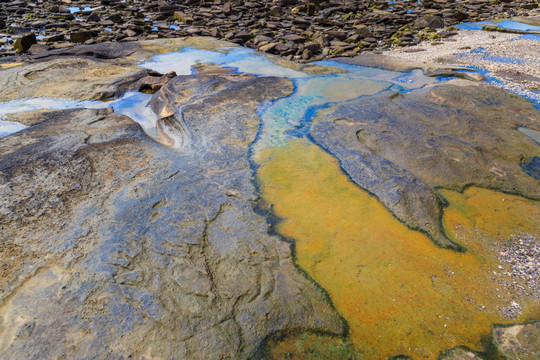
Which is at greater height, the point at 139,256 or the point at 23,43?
the point at 23,43

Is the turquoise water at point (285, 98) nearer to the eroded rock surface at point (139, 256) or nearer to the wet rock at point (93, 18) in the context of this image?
the eroded rock surface at point (139, 256)

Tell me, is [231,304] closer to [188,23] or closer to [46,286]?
[46,286]

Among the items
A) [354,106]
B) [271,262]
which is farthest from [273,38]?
[271,262]

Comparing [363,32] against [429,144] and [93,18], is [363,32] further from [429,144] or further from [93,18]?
[93,18]

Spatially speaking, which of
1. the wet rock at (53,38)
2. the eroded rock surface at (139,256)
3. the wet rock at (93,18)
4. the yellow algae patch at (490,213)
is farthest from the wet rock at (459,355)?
the wet rock at (93,18)

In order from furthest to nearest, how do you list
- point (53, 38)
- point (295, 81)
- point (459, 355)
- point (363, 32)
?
point (363, 32)
point (53, 38)
point (295, 81)
point (459, 355)

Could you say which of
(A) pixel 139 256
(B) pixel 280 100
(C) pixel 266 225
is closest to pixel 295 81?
(B) pixel 280 100

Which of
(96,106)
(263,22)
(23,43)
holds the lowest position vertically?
(96,106)
